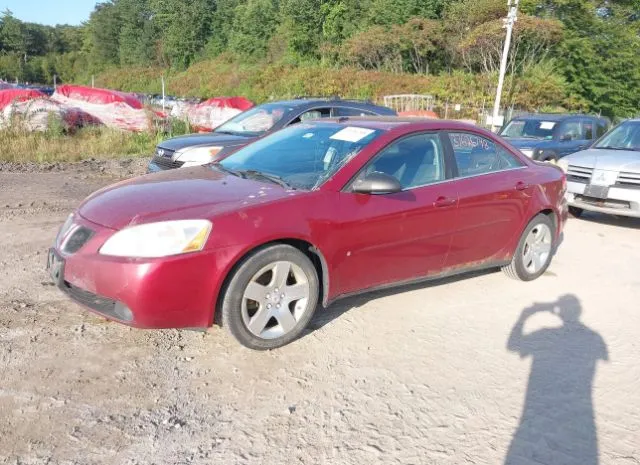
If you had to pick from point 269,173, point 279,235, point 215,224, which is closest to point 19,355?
point 215,224

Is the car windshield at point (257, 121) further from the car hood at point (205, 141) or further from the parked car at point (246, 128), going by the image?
the car hood at point (205, 141)

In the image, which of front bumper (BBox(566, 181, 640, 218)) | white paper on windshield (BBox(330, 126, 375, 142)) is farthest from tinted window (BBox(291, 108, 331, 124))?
white paper on windshield (BBox(330, 126, 375, 142))

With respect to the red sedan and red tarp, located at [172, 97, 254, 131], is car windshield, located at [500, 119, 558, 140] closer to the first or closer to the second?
the red sedan

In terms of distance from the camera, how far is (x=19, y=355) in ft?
11.4

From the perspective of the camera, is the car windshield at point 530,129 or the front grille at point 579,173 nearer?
the front grille at point 579,173

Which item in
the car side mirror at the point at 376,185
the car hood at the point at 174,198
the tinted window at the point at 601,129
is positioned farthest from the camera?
the tinted window at the point at 601,129

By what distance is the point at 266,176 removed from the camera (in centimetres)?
420

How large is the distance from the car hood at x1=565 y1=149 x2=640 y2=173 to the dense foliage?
22536 mm

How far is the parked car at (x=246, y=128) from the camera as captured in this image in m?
7.91

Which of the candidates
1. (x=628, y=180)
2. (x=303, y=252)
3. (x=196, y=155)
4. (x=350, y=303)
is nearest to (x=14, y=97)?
(x=196, y=155)

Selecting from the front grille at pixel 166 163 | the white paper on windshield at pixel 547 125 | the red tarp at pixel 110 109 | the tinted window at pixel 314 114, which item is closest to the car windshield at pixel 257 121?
the tinted window at pixel 314 114

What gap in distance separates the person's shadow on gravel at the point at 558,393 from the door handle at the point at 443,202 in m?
1.07

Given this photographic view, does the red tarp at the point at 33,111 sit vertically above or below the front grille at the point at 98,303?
above

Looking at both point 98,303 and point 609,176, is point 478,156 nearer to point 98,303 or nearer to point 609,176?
Result: point 98,303
